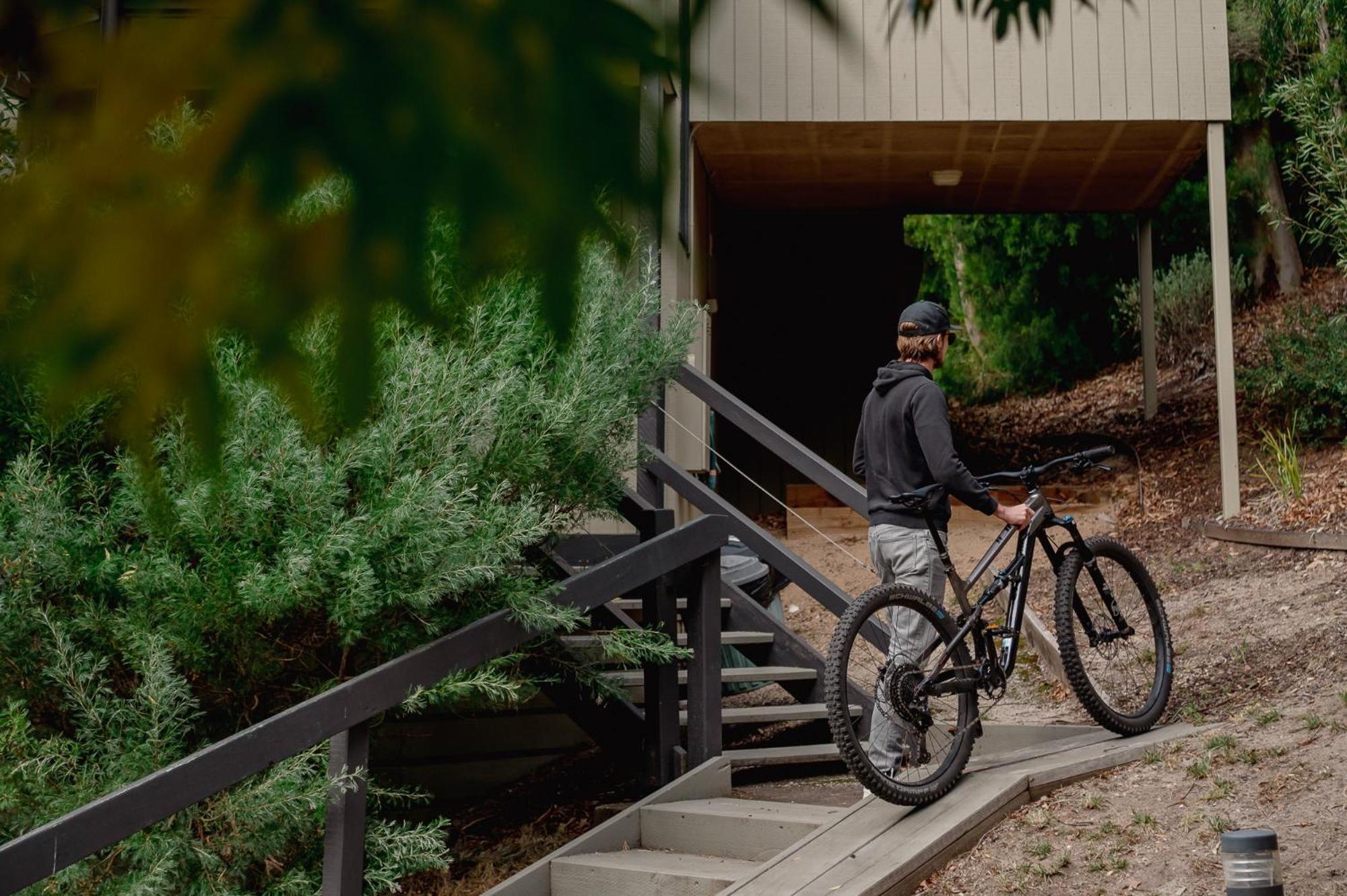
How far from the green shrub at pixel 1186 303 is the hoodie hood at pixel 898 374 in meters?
13.1

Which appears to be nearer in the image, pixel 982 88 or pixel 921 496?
pixel 921 496

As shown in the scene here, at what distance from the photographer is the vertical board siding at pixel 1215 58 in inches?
366

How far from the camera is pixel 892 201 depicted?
1316 centimetres

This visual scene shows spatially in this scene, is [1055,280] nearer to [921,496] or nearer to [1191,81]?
[1191,81]

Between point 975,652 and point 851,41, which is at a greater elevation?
point 851,41

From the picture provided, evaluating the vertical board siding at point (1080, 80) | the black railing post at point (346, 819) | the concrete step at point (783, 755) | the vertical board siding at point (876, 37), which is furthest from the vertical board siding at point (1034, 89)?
the vertical board siding at point (876, 37)

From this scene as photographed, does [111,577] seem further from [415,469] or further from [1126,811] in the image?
[1126,811]

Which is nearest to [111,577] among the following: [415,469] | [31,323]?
[415,469]

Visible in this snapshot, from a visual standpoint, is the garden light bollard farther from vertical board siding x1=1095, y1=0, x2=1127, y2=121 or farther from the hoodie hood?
vertical board siding x1=1095, y1=0, x2=1127, y2=121

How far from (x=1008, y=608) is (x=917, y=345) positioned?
3.52ft

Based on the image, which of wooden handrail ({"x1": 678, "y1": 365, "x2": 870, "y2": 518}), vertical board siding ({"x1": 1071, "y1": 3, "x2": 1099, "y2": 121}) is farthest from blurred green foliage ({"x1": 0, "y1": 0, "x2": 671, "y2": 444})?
vertical board siding ({"x1": 1071, "y1": 3, "x2": 1099, "y2": 121})

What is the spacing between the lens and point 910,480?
187 inches

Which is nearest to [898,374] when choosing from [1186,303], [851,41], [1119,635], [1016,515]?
[1016,515]

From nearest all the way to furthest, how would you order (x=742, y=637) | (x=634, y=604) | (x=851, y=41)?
1. (x=851, y=41)
2. (x=742, y=637)
3. (x=634, y=604)
